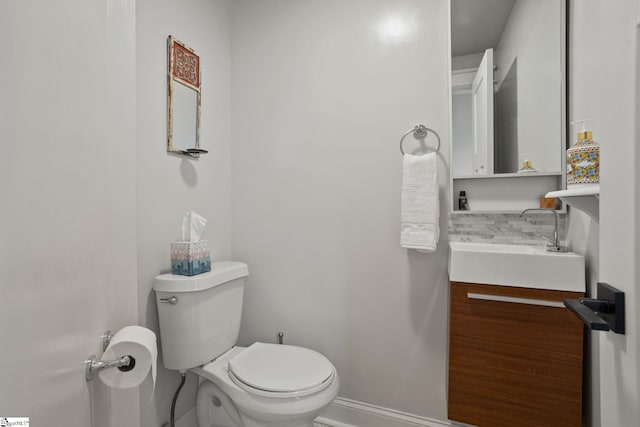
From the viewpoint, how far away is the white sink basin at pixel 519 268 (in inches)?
42.6

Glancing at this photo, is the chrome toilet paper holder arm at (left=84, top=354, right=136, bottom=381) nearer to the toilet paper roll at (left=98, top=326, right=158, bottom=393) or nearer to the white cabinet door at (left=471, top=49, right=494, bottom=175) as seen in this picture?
the toilet paper roll at (left=98, top=326, right=158, bottom=393)

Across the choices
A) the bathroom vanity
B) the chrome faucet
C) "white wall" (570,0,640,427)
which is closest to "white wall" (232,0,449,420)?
the bathroom vanity

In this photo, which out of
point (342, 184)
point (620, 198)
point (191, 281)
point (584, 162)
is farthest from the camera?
point (342, 184)

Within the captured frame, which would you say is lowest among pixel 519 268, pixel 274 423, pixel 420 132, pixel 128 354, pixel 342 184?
pixel 274 423

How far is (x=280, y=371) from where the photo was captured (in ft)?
4.23

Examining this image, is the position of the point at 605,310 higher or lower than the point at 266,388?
higher

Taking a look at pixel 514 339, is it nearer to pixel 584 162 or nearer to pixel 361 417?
pixel 584 162

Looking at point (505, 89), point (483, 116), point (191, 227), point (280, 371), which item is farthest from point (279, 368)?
point (505, 89)

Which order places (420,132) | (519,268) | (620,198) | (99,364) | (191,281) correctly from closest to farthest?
1. (620,198)
2. (99,364)
3. (519,268)
4. (191,281)
5. (420,132)

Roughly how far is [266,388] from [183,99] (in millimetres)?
1333

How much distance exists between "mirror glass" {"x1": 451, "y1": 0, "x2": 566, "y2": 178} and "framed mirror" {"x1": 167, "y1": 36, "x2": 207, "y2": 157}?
47.9 inches

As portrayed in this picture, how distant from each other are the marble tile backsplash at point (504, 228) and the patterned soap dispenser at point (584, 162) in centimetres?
43

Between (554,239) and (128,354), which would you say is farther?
(554,239)

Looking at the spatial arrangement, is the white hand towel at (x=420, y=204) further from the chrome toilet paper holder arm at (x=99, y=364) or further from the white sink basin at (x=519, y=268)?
the chrome toilet paper holder arm at (x=99, y=364)
